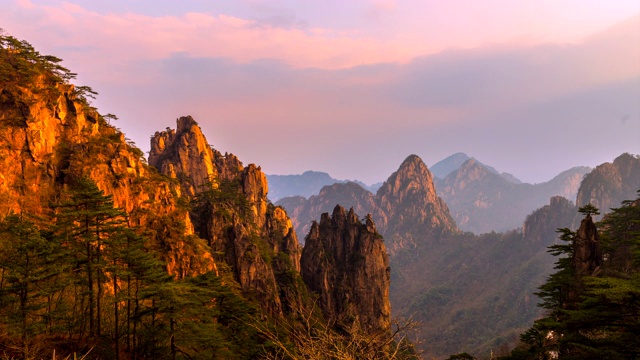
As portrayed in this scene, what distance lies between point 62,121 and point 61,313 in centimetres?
3344

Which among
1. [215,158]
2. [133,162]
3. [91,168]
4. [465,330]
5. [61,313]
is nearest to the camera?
[61,313]

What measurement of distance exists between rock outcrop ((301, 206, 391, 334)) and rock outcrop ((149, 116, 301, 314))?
259 inches

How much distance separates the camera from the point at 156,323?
28938mm

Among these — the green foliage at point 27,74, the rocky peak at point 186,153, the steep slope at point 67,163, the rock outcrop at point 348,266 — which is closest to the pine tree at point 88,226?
the steep slope at point 67,163

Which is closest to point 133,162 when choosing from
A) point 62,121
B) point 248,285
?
point 62,121

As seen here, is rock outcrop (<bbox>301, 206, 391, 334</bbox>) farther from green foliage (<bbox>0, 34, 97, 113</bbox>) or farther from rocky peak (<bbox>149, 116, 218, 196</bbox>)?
green foliage (<bbox>0, 34, 97, 113</bbox>)

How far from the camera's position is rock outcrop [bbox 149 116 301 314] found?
222 ft

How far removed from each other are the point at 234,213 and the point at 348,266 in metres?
40.8

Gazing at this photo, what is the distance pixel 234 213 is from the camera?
7338cm

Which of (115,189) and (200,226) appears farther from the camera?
(200,226)

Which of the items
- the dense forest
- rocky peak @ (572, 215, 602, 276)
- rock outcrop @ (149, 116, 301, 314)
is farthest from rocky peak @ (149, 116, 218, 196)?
rocky peak @ (572, 215, 602, 276)

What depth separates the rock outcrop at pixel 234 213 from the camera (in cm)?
6769

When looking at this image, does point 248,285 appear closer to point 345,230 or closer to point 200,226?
point 200,226

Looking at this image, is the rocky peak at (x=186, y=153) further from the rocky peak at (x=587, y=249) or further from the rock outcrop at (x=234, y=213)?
the rocky peak at (x=587, y=249)
